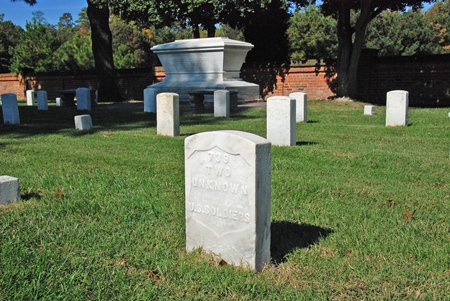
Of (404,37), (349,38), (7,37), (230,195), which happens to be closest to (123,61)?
(349,38)

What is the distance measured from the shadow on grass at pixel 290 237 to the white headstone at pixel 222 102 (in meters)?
9.39

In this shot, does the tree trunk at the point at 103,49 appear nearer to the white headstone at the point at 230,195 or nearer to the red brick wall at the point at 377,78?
the red brick wall at the point at 377,78

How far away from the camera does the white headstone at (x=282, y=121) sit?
8.73 meters

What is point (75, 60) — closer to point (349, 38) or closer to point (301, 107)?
point (349, 38)

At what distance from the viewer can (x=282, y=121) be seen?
8.77 meters

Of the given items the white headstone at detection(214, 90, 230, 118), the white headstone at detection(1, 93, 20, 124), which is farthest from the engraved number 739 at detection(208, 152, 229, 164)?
the white headstone at detection(1, 93, 20, 124)

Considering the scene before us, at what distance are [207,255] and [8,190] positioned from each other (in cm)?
236

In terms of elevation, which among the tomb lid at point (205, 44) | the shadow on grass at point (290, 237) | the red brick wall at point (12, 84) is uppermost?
the tomb lid at point (205, 44)

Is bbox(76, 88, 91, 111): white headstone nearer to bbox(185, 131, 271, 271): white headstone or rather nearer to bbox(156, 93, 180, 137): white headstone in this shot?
bbox(156, 93, 180, 137): white headstone

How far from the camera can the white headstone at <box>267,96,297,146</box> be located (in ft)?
28.7

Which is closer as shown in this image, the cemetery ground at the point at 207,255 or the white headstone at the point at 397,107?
the cemetery ground at the point at 207,255

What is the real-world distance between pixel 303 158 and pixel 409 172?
1565 millimetres

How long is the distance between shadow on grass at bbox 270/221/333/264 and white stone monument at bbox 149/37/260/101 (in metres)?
14.4

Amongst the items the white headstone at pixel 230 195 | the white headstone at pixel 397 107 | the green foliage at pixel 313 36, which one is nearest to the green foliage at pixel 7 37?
the green foliage at pixel 313 36
